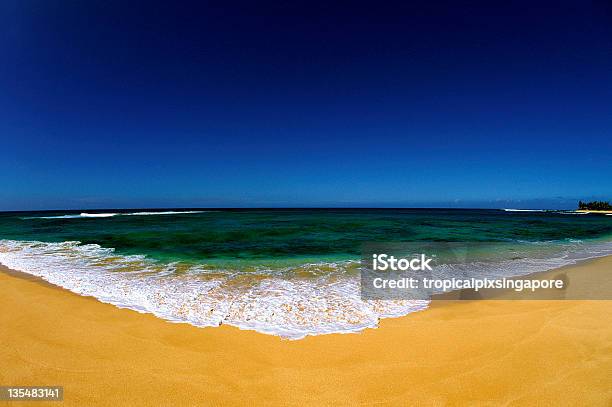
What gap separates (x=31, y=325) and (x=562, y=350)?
788 cm

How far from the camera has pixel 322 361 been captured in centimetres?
358

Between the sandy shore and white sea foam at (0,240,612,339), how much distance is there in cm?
47

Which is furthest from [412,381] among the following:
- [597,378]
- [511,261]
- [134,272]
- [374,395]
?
[511,261]

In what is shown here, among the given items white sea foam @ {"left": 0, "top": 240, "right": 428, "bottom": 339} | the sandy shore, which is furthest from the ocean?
the sandy shore

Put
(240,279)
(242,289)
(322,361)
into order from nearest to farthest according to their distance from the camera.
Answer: (322,361), (242,289), (240,279)

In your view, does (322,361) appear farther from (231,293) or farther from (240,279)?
(240,279)

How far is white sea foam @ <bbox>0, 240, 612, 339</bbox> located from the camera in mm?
4965

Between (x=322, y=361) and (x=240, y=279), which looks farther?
(x=240, y=279)

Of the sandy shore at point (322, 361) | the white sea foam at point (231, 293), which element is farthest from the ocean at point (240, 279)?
the sandy shore at point (322, 361)

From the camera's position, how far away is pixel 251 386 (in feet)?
10.3

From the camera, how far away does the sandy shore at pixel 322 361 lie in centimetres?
302

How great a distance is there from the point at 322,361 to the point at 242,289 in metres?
3.63

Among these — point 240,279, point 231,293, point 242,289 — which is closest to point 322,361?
point 231,293

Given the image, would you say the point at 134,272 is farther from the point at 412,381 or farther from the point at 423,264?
the point at 423,264
